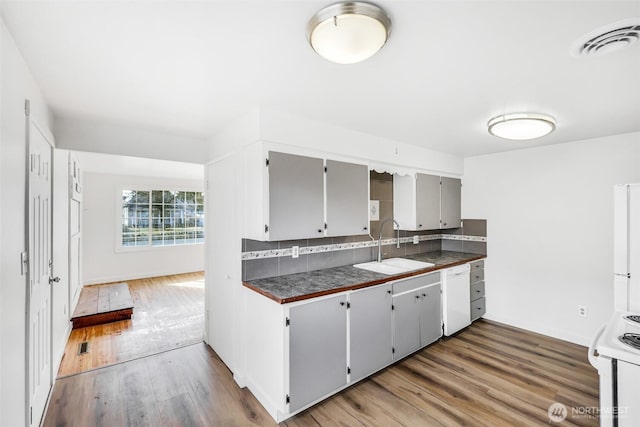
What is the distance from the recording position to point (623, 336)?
1.59m

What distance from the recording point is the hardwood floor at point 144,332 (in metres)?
2.93

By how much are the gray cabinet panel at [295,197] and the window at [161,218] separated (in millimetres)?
5439

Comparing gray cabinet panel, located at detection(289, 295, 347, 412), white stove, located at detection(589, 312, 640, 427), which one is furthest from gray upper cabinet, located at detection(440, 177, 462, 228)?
white stove, located at detection(589, 312, 640, 427)

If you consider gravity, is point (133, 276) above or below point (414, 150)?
below

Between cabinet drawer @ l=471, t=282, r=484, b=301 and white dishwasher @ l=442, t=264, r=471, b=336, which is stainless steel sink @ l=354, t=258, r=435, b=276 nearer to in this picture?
white dishwasher @ l=442, t=264, r=471, b=336

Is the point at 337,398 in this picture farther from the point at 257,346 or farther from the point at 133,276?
the point at 133,276

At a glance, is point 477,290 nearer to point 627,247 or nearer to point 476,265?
point 476,265

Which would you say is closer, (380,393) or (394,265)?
(380,393)

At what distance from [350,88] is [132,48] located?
1.22 meters

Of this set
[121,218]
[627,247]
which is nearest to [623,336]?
[627,247]

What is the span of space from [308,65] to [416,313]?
2464 mm

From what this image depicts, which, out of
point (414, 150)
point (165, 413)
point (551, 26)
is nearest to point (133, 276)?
point (165, 413)

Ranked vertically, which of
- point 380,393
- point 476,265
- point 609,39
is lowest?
point 380,393

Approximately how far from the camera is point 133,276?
624 cm
